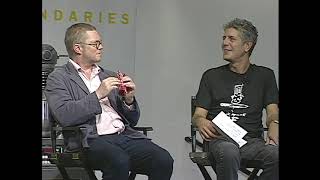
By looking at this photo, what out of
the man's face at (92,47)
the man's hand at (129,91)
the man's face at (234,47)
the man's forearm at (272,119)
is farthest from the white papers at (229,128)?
the man's face at (92,47)

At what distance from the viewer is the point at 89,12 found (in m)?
2.45

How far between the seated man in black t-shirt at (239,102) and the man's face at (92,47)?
0.60 metres

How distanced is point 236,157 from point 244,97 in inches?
12.3

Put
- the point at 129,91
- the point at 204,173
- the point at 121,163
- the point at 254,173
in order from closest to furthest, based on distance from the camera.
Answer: the point at 121,163 < the point at 129,91 < the point at 254,173 < the point at 204,173

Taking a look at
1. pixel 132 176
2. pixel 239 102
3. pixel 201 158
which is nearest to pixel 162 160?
pixel 132 176

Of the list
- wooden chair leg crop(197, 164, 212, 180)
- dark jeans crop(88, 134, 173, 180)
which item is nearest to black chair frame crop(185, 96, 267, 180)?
wooden chair leg crop(197, 164, 212, 180)

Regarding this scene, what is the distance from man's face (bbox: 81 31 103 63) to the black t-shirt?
62 centimetres

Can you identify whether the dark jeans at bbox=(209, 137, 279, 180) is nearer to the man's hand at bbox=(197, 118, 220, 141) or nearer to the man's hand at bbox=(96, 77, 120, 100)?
the man's hand at bbox=(197, 118, 220, 141)

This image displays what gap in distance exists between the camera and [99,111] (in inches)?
90.3

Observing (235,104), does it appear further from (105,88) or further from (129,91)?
(105,88)

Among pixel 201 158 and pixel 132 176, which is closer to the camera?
pixel 132 176
